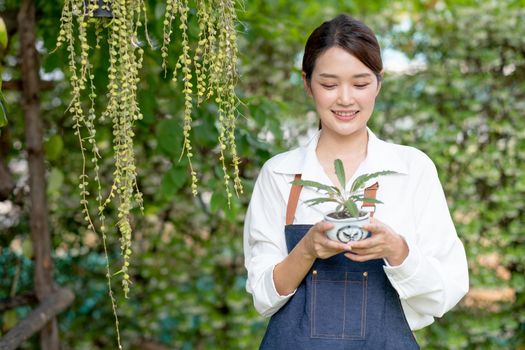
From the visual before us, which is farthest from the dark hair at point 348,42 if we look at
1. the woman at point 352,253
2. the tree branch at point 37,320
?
the tree branch at point 37,320

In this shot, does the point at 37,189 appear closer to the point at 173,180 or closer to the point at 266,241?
the point at 173,180

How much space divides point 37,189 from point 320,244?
5.56 ft

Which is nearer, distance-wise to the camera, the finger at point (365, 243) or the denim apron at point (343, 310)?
the finger at point (365, 243)

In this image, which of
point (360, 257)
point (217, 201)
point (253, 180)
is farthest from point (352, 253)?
point (253, 180)

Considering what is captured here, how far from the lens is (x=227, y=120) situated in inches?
70.9

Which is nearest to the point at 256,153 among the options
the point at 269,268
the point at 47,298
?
the point at 47,298

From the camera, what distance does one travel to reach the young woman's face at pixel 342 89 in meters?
1.74

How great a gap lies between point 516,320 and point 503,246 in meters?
0.36

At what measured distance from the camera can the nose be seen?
1.73m

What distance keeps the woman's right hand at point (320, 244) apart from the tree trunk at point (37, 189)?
163 centimetres

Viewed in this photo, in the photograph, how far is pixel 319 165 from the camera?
1.84m

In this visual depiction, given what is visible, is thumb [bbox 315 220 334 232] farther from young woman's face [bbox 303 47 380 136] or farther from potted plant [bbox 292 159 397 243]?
young woman's face [bbox 303 47 380 136]

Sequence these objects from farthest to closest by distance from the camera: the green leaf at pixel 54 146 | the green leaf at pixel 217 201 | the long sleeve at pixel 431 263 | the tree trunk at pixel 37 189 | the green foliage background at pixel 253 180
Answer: the green foliage background at pixel 253 180, the green leaf at pixel 54 146, the tree trunk at pixel 37 189, the green leaf at pixel 217 201, the long sleeve at pixel 431 263

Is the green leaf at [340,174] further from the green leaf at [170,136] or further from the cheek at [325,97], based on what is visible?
the green leaf at [170,136]
